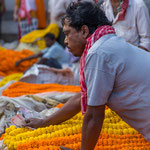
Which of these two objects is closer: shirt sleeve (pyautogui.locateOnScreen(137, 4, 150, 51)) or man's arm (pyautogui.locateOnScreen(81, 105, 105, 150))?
man's arm (pyautogui.locateOnScreen(81, 105, 105, 150))

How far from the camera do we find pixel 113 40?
1.70 m

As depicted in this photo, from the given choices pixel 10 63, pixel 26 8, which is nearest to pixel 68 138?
pixel 10 63

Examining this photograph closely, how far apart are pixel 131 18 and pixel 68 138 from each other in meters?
1.63

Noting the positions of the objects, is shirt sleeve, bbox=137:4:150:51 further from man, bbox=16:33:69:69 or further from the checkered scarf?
man, bbox=16:33:69:69

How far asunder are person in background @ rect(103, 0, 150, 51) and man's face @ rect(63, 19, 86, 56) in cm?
148

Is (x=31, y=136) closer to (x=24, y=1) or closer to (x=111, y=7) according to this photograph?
(x=111, y=7)

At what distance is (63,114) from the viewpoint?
2482 mm

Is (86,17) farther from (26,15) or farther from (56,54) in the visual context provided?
(26,15)

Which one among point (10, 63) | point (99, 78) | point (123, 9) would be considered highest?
point (99, 78)

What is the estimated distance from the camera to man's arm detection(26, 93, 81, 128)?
2420mm

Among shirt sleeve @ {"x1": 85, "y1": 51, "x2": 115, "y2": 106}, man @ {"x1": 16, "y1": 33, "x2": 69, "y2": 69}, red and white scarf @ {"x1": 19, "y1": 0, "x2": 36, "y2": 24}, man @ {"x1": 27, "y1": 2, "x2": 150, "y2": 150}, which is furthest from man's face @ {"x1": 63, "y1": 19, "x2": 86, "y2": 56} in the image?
red and white scarf @ {"x1": 19, "y1": 0, "x2": 36, "y2": 24}

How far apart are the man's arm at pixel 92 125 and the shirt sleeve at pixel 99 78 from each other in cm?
5

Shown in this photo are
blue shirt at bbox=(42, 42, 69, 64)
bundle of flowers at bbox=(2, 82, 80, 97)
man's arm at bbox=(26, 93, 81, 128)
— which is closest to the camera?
man's arm at bbox=(26, 93, 81, 128)

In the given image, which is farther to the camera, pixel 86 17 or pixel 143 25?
pixel 143 25
